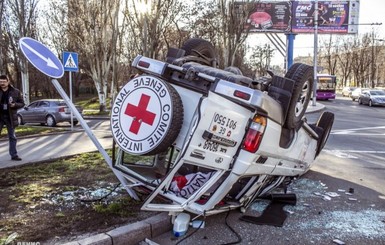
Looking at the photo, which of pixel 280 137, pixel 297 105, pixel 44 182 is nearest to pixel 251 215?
pixel 280 137

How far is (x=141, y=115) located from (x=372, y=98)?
98.5ft

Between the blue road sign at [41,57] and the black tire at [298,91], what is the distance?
261cm

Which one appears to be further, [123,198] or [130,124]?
[123,198]

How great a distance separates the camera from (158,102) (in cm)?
321

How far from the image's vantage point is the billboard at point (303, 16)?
33.8 meters

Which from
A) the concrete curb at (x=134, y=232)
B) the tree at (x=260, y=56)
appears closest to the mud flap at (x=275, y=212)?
the concrete curb at (x=134, y=232)

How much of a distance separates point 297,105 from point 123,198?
2389mm

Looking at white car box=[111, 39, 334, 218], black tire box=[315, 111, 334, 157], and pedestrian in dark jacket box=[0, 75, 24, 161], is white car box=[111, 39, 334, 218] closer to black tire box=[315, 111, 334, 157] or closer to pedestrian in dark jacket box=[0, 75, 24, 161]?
black tire box=[315, 111, 334, 157]

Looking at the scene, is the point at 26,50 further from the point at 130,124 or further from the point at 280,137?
the point at 280,137

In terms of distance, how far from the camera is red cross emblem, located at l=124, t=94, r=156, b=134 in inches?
128

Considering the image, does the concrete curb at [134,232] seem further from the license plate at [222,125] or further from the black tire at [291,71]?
the black tire at [291,71]

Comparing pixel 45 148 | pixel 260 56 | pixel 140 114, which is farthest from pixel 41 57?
pixel 260 56

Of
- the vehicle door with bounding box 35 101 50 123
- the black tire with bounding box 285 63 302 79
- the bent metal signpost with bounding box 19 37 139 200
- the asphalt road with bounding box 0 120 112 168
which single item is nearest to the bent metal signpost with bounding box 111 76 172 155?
the bent metal signpost with bounding box 19 37 139 200

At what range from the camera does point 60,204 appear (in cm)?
414
